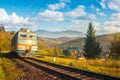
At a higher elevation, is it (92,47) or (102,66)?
(92,47)

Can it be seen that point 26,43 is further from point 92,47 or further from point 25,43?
point 92,47

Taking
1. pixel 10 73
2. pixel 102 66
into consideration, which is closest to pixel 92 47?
pixel 102 66

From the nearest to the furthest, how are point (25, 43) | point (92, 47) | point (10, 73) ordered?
point (10, 73), point (25, 43), point (92, 47)

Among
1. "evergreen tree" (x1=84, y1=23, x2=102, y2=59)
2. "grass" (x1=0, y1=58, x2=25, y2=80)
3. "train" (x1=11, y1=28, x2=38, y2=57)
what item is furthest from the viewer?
"evergreen tree" (x1=84, y1=23, x2=102, y2=59)

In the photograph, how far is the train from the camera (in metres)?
32.1

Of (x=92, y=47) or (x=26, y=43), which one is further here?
(x=92, y=47)

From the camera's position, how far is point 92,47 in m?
74.1

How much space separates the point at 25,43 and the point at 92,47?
146 feet

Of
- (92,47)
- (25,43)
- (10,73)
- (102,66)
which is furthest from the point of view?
(92,47)

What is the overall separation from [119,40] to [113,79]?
61596 millimetres

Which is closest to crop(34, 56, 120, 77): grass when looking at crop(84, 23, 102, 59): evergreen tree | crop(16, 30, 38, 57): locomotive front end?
crop(16, 30, 38, 57): locomotive front end

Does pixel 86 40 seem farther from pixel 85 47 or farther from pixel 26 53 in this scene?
pixel 26 53

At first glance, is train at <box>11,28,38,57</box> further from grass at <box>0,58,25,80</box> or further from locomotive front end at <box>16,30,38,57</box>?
grass at <box>0,58,25,80</box>

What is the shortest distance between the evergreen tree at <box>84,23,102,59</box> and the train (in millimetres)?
40502
